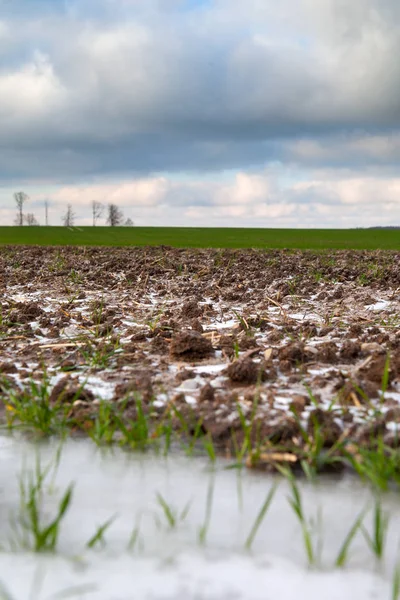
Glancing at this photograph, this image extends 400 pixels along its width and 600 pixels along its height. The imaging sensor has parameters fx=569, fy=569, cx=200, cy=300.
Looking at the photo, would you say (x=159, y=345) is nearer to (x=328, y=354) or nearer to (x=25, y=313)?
(x=328, y=354)

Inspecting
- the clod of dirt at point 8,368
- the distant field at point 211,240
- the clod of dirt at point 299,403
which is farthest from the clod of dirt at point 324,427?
the distant field at point 211,240

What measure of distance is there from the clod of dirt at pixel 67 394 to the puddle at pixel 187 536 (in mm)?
465

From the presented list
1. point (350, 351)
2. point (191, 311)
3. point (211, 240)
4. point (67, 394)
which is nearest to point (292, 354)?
point (350, 351)

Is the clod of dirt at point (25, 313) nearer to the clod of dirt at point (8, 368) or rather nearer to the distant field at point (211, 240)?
the clod of dirt at point (8, 368)

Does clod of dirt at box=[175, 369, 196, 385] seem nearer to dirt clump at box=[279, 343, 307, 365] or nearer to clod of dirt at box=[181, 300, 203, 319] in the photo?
dirt clump at box=[279, 343, 307, 365]

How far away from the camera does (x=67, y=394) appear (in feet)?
8.68

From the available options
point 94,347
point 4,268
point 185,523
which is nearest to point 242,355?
point 94,347

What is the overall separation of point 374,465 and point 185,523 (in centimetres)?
66

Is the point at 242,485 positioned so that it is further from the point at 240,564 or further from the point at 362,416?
the point at 362,416

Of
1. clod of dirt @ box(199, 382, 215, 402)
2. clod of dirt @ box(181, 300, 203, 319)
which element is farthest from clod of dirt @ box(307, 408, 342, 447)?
clod of dirt @ box(181, 300, 203, 319)

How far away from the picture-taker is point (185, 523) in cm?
172

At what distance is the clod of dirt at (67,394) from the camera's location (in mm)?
2612

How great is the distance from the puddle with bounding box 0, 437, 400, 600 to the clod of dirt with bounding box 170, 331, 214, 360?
1.27 metres

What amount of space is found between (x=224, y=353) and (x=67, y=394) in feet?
3.68
